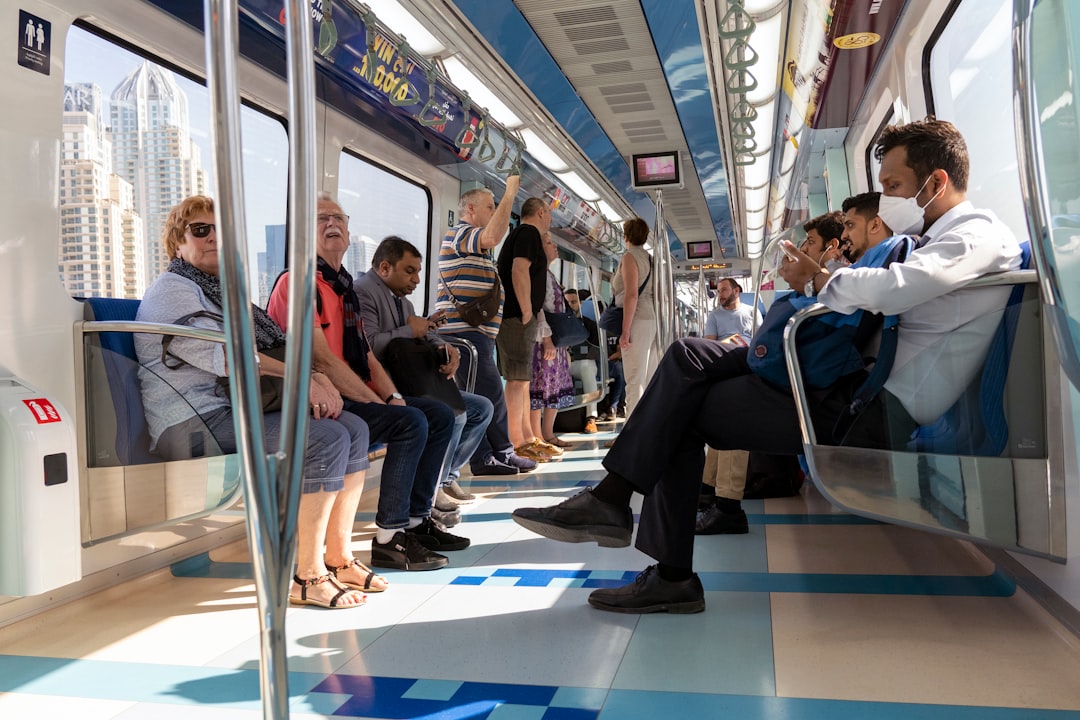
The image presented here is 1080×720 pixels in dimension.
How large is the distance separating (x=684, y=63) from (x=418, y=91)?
7.03 ft

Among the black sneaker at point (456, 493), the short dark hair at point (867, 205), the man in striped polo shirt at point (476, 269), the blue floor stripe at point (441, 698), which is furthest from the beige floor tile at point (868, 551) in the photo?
the man in striped polo shirt at point (476, 269)

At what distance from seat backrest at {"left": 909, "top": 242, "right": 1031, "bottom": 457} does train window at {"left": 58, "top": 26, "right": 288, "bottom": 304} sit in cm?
218

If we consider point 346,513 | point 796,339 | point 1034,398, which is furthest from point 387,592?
point 1034,398

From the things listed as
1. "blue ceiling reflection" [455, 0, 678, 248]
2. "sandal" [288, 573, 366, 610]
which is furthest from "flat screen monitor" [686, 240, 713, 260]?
"sandal" [288, 573, 366, 610]

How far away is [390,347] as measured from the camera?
377 cm

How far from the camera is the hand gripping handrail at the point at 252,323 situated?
771mm

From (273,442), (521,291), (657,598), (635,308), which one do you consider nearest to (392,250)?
(273,442)

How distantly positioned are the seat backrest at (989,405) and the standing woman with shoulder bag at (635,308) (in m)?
3.82

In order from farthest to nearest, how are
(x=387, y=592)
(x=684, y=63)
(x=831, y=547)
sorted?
(x=684, y=63) → (x=831, y=547) → (x=387, y=592)

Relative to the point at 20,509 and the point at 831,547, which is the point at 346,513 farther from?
the point at 831,547

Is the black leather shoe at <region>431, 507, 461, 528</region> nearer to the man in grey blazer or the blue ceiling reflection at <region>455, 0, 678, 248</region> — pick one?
the man in grey blazer

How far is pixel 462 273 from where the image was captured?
4898mm

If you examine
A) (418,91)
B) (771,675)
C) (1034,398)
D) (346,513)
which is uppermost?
(418,91)

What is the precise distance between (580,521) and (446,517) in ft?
5.51
